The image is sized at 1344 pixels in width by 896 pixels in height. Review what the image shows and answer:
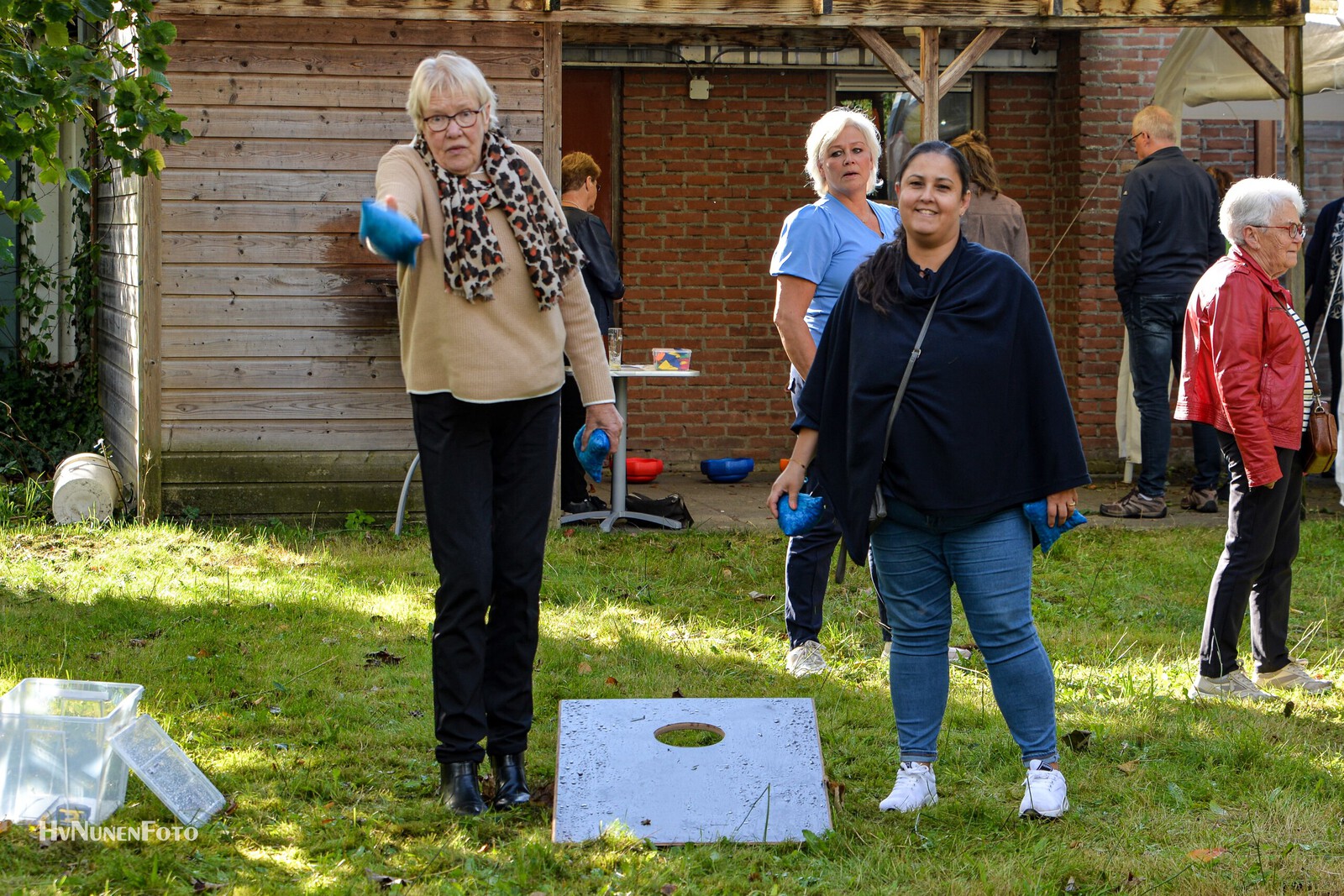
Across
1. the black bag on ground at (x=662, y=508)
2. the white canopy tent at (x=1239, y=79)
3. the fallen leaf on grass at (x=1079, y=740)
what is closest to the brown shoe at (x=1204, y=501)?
the white canopy tent at (x=1239, y=79)

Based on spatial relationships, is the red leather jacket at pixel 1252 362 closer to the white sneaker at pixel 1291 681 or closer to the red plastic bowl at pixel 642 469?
the white sneaker at pixel 1291 681

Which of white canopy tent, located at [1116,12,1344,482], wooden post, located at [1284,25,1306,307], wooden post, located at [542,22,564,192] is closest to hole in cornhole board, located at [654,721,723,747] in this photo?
wooden post, located at [542,22,564,192]

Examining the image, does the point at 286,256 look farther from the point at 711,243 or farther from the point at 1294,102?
the point at 1294,102

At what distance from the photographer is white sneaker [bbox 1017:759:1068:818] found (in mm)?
Answer: 3814

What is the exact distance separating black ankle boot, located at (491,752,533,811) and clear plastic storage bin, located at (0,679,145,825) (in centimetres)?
99

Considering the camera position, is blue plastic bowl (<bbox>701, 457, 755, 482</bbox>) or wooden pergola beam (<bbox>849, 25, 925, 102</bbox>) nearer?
wooden pergola beam (<bbox>849, 25, 925, 102</bbox>)

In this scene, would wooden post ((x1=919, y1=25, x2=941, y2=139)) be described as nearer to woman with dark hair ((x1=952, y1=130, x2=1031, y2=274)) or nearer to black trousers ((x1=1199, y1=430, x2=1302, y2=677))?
woman with dark hair ((x1=952, y1=130, x2=1031, y2=274))

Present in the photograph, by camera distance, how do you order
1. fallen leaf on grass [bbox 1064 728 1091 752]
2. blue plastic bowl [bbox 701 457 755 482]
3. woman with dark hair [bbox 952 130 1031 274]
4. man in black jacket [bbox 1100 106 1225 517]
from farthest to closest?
blue plastic bowl [bbox 701 457 755 482] → man in black jacket [bbox 1100 106 1225 517] → woman with dark hair [bbox 952 130 1031 274] → fallen leaf on grass [bbox 1064 728 1091 752]

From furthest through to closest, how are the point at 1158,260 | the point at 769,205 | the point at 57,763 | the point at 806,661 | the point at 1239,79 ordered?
the point at 769,205, the point at 1239,79, the point at 1158,260, the point at 806,661, the point at 57,763

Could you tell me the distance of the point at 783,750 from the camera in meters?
4.01

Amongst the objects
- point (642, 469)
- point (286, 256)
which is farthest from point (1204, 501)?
point (286, 256)

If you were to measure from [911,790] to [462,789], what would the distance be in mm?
1220

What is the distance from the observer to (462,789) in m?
3.87

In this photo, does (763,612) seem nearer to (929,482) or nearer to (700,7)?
(929,482)
